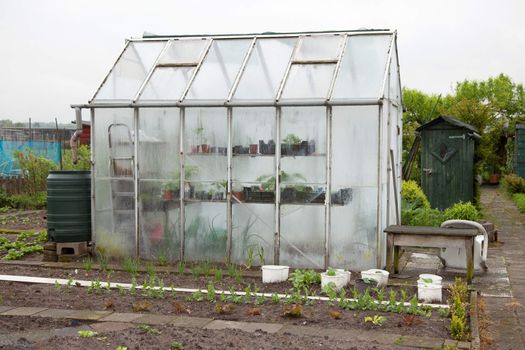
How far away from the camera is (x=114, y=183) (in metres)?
9.79

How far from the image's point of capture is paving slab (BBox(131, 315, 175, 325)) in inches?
245

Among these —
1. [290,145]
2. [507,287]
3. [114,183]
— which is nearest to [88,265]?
[114,183]

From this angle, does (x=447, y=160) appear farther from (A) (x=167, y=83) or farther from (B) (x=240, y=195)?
(A) (x=167, y=83)

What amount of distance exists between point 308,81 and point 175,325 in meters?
4.56

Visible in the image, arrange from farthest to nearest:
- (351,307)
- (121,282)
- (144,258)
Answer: (144,258) → (121,282) → (351,307)

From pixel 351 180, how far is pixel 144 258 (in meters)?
3.48

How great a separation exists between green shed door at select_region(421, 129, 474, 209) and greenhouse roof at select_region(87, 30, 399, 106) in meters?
5.24

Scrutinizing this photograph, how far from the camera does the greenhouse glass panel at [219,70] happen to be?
375 inches

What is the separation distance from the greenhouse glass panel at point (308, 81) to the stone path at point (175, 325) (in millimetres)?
3975

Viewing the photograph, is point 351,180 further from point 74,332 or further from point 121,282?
point 74,332

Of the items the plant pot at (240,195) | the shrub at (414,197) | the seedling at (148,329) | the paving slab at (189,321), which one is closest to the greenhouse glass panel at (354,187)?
the plant pot at (240,195)

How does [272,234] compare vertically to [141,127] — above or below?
below

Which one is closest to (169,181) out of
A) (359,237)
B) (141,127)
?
(141,127)

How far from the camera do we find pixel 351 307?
21.9 feet
